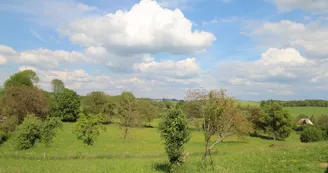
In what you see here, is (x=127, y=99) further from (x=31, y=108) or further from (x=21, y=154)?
(x=31, y=108)

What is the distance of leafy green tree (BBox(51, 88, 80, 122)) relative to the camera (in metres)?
95.6

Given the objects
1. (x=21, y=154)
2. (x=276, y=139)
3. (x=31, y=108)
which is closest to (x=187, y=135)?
(x=21, y=154)

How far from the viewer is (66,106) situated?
318ft

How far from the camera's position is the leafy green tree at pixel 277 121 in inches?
3014

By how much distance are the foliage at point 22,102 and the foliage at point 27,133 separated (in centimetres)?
2427

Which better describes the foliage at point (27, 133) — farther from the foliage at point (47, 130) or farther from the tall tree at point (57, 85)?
the tall tree at point (57, 85)

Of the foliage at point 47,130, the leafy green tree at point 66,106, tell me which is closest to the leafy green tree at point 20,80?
the leafy green tree at point 66,106

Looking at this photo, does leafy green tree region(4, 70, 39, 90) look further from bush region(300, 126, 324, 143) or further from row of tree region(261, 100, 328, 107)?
row of tree region(261, 100, 328, 107)

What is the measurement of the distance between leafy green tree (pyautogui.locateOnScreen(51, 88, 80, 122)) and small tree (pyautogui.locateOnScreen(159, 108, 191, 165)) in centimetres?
8311

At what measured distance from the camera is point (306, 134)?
205 ft

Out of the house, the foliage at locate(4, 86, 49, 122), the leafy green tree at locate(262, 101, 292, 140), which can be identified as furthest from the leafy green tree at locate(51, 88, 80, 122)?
the house

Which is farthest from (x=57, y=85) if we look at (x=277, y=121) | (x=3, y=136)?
(x=277, y=121)

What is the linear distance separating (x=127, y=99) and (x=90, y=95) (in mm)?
58701

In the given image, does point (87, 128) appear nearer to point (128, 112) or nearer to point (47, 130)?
point (47, 130)
